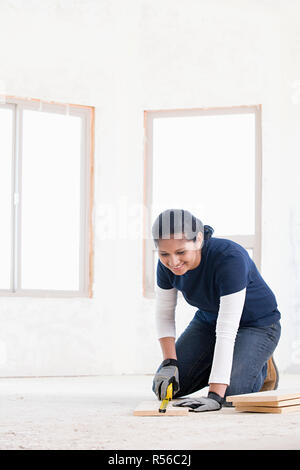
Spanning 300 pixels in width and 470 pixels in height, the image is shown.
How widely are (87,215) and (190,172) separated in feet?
2.83

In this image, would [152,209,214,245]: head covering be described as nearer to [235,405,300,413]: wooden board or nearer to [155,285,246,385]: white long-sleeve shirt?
[155,285,246,385]: white long-sleeve shirt

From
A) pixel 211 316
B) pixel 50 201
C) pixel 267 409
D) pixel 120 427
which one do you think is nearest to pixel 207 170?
pixel 50 201

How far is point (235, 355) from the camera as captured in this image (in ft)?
9.59

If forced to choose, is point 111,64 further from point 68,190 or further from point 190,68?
point 68,190

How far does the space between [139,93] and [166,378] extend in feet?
10.2

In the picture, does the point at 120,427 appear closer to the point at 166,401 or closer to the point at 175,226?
the point at 166,401

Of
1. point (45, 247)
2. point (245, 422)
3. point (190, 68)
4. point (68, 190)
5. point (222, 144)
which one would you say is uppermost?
point (190, 68)

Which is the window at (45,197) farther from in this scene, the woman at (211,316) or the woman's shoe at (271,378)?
the woman's shoe at (271,378)

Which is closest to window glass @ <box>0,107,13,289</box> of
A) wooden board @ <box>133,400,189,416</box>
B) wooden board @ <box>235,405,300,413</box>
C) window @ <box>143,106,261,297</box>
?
window @ <box>143,106,261,297</box>

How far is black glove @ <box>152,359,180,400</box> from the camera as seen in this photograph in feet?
9.25

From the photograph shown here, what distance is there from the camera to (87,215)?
17.6 feet

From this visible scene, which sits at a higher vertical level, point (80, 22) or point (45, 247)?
point (80, 22)

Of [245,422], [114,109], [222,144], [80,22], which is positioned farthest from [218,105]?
[245,422]

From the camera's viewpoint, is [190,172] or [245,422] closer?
[245,422]
